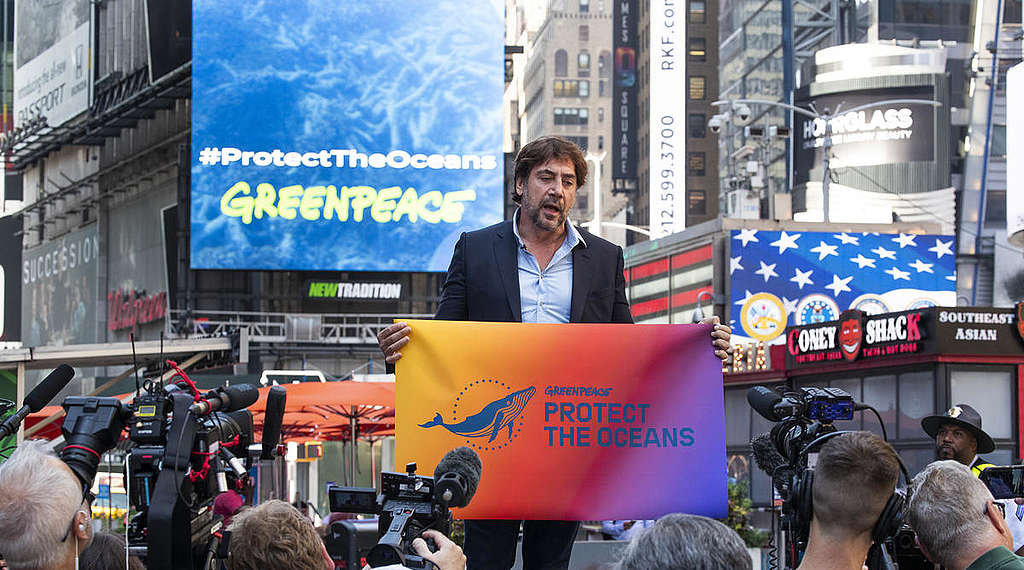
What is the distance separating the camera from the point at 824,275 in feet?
148

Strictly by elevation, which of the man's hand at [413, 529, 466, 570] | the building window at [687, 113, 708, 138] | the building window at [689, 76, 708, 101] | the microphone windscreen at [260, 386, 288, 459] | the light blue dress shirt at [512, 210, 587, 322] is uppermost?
the building window at [689, 76, 708, 101]

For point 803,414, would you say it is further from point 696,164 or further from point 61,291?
point 696,164

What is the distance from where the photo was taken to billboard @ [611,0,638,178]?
122 metres

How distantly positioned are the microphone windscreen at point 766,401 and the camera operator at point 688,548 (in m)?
1.68

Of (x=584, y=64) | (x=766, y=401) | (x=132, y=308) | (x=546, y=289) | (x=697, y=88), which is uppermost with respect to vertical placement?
(x=584, y=64)

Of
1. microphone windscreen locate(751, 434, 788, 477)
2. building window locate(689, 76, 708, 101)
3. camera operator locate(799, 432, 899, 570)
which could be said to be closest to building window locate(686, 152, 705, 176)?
→ building window locate(689, 76, 708, 101)

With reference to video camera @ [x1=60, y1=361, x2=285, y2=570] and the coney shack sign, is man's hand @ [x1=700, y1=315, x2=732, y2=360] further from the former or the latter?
the coney shack sign

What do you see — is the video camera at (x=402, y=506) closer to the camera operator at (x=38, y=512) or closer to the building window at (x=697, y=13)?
the camera operator at (x=38, y=512)

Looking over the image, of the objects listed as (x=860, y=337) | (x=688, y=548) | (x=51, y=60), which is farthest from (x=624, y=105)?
(x=688, y=548)

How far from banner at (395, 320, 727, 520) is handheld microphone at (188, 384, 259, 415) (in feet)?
1.91

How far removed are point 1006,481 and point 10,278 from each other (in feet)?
252

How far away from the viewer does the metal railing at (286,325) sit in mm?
55156

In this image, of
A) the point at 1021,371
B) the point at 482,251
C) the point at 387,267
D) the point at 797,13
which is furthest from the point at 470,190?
the point at 482,251

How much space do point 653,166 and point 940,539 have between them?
69.5m
